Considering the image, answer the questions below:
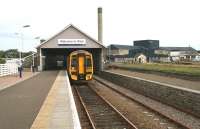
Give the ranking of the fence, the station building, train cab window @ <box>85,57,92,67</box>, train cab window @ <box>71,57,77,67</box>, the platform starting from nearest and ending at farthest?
the platform → train cab window @ <box>71,57,77,67</box> → train cab window @ <box>85,57,92,67</box> → the fence → the station building

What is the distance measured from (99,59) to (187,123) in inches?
2047

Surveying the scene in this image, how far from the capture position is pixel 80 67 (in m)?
38.6

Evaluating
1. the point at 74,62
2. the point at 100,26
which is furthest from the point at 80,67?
the point at 100,26

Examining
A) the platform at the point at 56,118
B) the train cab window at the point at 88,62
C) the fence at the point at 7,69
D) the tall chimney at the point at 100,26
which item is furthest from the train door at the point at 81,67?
the tall chimney at the point at 100,26

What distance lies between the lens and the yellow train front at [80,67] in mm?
38500

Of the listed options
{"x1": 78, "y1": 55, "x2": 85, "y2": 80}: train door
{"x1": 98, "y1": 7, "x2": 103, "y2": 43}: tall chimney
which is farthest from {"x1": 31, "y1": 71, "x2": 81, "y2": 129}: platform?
{"x1": 98, "y1": 7, "x2": 103, "y2": 43}: tall chimney

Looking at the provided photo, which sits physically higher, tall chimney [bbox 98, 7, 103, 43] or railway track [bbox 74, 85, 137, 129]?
tall chimney [bbox 98, 7, 103, 43]

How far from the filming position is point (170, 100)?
816 inches

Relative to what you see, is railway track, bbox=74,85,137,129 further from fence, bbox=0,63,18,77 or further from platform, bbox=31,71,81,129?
fence, bbox=0,63,18,77

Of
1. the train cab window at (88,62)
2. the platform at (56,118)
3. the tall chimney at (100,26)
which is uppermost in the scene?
the tall chimney at (100,26)

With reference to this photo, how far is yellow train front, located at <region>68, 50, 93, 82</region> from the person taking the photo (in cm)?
3850

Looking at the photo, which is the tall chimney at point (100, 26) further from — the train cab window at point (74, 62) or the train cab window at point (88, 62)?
the train cab window at point (74, 62)

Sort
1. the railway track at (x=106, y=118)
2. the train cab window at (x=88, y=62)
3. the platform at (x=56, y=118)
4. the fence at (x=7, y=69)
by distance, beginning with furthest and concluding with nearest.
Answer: the fence at (x=7, y=69)
the train cab window at (x=88, y=62)
the railway track at (x=106, y=118)
the platform at (x=56, y=118)

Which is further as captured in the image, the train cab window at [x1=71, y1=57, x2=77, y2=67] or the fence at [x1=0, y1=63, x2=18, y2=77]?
the fence at [x1=0, y1=63, x2=18, y2=77]
